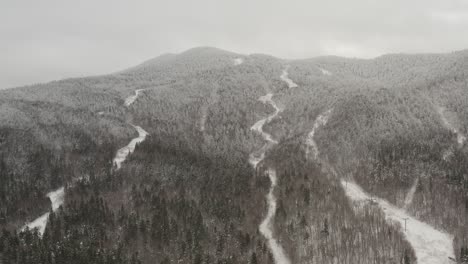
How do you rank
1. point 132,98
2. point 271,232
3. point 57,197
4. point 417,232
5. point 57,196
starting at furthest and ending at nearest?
point 132,98 → point 57,196 → point 57,197 → point 271,232 → point 417,232

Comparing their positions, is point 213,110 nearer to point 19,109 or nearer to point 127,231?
point 19,109

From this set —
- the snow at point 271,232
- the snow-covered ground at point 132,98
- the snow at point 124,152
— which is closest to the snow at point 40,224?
the snow at point 124,152

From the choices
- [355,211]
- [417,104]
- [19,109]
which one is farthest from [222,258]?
[19,109]

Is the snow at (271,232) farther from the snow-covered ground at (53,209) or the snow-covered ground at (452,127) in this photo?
the snow-covered ground at (452,127)

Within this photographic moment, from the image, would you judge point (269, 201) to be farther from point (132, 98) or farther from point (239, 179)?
point (132, 98)

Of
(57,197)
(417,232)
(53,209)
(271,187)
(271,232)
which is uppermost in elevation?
→ (57,197)

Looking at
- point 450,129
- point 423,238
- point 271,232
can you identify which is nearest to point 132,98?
point 271,232
